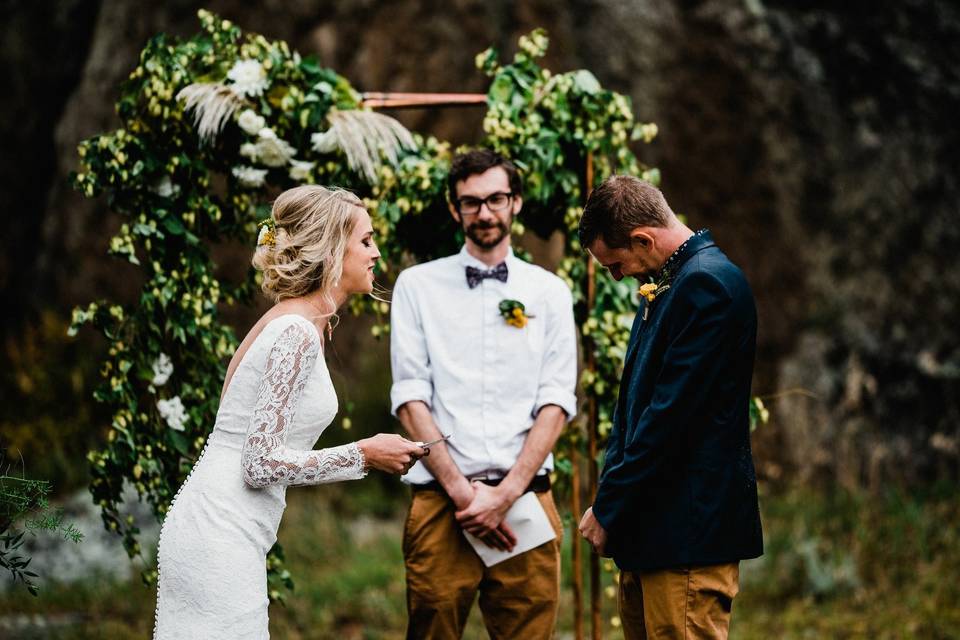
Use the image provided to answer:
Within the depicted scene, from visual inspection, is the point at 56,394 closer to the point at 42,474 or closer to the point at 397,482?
the point at 42,474

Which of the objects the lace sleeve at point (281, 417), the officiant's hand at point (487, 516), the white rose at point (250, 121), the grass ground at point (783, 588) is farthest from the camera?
the grass ground at point (783, 588)

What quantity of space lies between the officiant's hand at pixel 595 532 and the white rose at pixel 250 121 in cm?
195

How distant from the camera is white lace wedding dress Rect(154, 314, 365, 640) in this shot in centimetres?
252

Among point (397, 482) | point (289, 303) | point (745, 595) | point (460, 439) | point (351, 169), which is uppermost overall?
point (351, 169)

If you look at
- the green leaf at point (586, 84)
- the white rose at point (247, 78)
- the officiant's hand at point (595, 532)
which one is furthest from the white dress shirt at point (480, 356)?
the white rose at point (247, 78)

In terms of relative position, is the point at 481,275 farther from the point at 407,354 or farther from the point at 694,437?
the point at 694,437

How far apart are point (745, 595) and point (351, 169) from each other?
3.46 metres

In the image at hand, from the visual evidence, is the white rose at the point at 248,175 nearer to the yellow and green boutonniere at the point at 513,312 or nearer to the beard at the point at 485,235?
the beard at the point at 485,235

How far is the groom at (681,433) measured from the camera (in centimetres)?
264

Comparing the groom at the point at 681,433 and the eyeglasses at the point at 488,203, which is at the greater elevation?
the eyeglasses at the point at 488,203

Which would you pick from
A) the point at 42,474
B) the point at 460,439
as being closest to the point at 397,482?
the point at 42,474

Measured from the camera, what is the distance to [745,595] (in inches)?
219

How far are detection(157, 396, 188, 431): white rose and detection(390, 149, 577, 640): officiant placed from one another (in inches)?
35.9

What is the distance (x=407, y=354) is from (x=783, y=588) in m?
3.28
